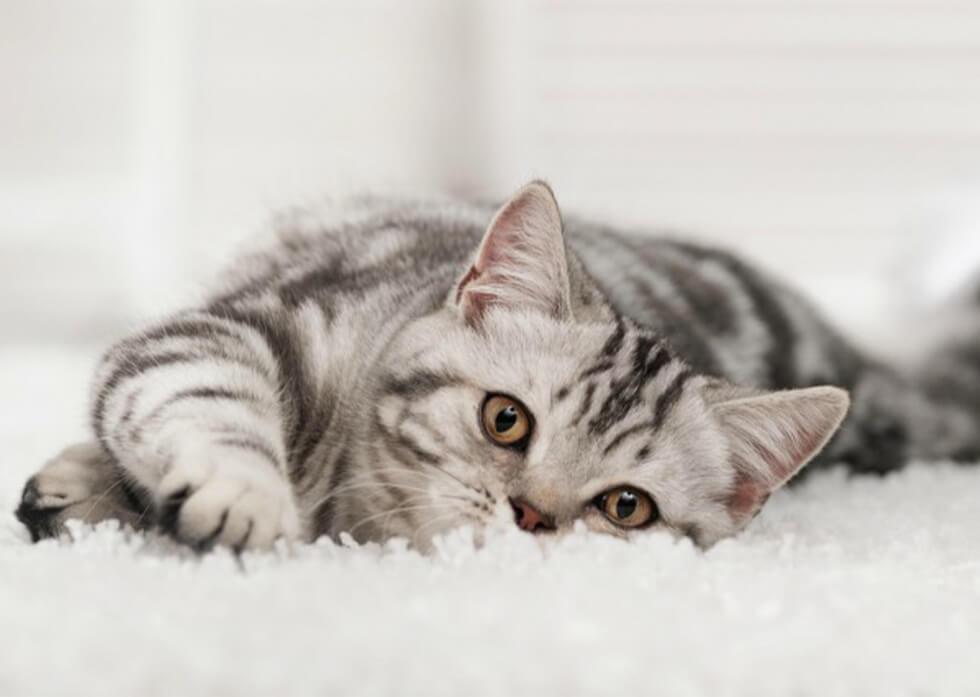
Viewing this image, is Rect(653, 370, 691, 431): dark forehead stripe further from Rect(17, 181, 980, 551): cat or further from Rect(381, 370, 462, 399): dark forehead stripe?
Rect(381, 370, 462, 399): dark forehead stripe

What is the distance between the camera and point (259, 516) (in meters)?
0.90

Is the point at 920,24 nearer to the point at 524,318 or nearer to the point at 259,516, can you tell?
the point at 524,318

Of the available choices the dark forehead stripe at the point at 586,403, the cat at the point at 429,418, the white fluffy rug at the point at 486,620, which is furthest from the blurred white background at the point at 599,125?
the white fluffy rug at the point at 486,620

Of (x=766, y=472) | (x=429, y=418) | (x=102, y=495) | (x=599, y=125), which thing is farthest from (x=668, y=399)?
(x=599, y=125)

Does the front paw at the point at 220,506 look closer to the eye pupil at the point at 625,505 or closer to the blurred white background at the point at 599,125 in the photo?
the eye pupil at the point at 625,505

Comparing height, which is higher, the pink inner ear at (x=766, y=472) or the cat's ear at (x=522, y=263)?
the cat's ear at (x=522, y=263)

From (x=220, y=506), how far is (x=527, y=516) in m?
0.28

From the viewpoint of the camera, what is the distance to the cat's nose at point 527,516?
102 cm

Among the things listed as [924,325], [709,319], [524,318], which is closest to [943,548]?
[524,318]

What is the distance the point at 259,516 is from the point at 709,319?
3.20ft

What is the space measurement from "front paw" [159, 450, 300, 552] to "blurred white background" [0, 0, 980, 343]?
9.19 ft

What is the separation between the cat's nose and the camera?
1019mm

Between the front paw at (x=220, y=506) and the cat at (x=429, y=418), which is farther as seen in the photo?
the cat at (x=429, y=418)

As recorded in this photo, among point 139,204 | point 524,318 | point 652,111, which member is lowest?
point 139,204
